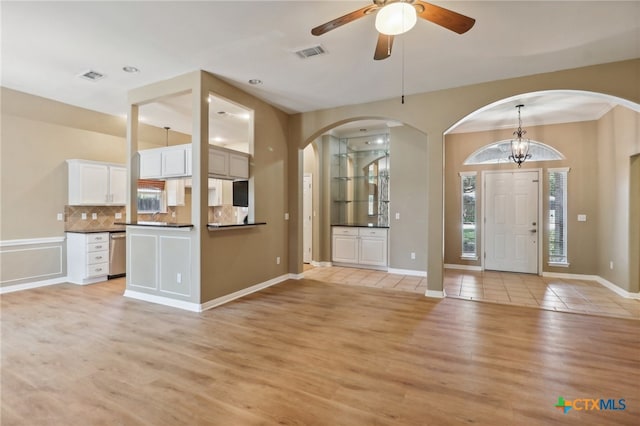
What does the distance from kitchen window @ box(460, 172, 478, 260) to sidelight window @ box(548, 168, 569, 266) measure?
1.34 metres

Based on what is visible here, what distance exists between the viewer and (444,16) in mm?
2234

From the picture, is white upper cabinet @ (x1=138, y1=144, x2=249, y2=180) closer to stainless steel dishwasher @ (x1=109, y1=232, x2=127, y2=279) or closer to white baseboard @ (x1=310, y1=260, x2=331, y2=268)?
stainless steel dishwasher @ (x1=109, y1=232, x2=127, y2=279)

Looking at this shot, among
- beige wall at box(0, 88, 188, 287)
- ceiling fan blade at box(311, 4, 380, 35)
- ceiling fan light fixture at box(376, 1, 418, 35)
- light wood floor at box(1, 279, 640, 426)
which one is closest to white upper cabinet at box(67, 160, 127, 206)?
beige wall at box(0, 88, 188, 287)

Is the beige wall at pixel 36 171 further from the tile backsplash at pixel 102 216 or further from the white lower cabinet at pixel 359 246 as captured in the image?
the white lower cabinet at pixel 359 246

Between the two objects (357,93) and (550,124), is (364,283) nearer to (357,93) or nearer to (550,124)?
(357,93)

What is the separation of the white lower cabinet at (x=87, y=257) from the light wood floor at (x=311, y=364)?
1.24 m

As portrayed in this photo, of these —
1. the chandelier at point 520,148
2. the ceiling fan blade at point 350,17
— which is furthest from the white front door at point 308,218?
the ceiling fan blade at point 350,17

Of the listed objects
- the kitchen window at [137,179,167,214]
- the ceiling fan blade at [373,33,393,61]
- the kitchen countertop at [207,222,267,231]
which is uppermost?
the ceiling fan blade at [373,33,393,61]

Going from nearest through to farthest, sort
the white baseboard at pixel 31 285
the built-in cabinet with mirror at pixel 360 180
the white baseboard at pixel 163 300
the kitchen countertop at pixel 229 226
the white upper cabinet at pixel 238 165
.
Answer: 1. the white baseboard at pixel 163 300
2. the kitchen countertop at pixel 229 226
3. the white upper cabinet at pixel 238 165
4. the white baseboard at pixel 31 285
5. the built-in cabinet with mirror at pixel 360 180

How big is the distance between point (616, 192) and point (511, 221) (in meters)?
1.68

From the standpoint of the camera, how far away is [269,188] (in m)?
5.29

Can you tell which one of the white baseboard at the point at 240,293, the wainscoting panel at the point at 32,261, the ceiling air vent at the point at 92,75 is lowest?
the white baseboard at the point at 240,293

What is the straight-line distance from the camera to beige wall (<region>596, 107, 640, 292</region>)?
180 inches

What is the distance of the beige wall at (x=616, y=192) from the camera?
4562 millimetres
